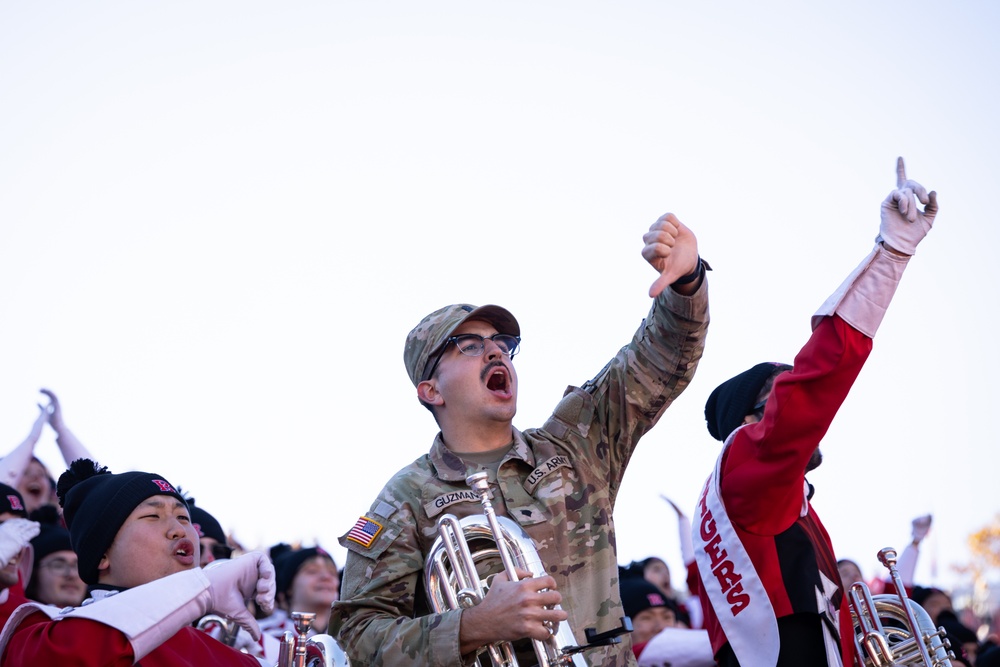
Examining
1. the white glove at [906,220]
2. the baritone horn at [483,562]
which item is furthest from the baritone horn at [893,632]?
the white glove at [906,220]

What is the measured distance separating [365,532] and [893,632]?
8.33 feet

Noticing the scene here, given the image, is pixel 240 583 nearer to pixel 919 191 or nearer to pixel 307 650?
pixel 307 650

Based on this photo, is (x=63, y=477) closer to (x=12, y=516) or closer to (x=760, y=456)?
(x=12, y=516)

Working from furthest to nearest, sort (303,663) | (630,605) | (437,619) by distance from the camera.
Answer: (630,605) → (303,663) → (437,619)

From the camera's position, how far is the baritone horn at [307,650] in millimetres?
4117

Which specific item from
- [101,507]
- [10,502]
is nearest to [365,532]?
[101,507]

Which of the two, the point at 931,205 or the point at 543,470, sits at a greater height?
the point at 931,205

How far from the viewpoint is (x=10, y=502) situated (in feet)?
23.2

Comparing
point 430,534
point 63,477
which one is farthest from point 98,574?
point 430,534

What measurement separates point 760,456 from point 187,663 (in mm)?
2426

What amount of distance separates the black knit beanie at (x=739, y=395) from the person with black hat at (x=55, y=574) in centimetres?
415

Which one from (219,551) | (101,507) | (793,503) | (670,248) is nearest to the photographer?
(670,248)

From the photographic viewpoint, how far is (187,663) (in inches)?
175

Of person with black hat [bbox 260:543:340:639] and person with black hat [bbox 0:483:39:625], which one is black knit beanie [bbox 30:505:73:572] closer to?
person with black hat [bbox 0:483:39:625]
